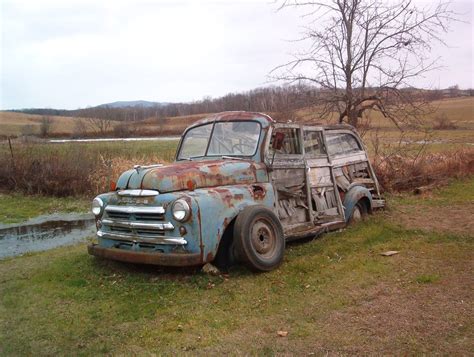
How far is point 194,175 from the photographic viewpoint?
5.80m

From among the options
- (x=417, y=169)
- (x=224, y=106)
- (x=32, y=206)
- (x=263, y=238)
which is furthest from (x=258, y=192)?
(x=224, y=106)

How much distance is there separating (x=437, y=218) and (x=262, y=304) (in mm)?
5105

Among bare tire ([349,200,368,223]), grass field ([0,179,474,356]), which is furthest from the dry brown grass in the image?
grass field ([0,179,474,356])

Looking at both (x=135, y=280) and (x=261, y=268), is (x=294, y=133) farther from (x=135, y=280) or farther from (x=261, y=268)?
(x=135, y=280)

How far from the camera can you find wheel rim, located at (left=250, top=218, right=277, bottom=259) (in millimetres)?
5824

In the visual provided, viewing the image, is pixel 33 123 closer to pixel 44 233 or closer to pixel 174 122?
pixel 174 122

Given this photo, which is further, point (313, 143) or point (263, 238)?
point (313, 143)

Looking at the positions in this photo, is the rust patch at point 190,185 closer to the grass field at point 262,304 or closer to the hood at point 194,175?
the hood at point 194,175

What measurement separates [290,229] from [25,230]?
6948 mm

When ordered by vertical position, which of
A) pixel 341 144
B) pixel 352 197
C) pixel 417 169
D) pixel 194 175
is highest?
pixel 341 144

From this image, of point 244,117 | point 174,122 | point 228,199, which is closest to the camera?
point 228,199

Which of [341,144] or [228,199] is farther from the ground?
[341,144]

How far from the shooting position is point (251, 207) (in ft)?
19.1

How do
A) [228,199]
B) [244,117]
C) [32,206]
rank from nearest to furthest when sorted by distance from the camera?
[228,199] → [244,117] → [32,206]
